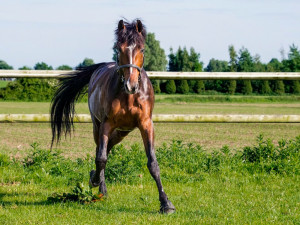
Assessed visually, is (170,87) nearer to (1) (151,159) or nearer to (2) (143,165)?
(2) (143,165)

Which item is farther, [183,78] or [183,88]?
[183,88]

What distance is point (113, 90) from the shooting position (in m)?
4.29

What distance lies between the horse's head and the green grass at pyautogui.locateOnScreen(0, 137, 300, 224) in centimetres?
129

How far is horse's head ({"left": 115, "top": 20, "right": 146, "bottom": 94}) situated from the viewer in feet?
12.6

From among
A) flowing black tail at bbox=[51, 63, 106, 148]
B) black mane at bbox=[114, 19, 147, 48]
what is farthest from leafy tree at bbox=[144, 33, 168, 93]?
black mane at bbox=[114, 19, 147, 48]

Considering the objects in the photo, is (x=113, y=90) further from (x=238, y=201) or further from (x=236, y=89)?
(x=236, y=89)

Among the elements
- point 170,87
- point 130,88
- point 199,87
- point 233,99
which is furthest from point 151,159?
point 199,87

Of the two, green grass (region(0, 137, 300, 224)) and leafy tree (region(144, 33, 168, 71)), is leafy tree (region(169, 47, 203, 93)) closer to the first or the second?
leafy tree (region(144, 33, 168, 71))

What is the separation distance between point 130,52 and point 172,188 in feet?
7.14

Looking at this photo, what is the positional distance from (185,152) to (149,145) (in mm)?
2505

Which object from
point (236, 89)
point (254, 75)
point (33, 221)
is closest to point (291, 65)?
point (236, 89)

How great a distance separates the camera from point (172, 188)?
17.9 feet

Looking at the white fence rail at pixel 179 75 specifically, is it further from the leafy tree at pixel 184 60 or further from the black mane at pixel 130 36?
the leafy tree at pixel 184 60

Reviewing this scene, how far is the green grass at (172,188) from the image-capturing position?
4.14m
